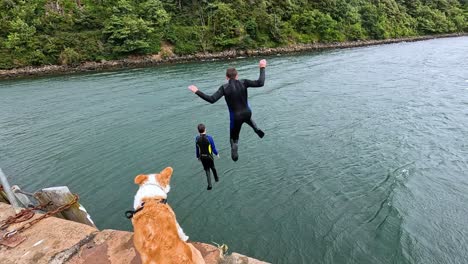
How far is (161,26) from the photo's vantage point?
55906 mm

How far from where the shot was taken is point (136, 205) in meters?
4.69

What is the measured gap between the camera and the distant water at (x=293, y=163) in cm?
814

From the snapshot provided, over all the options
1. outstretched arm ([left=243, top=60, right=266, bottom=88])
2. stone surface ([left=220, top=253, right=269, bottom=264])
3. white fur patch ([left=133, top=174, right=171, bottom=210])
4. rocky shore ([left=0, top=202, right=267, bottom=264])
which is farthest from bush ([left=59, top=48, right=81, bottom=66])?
stone surface ([left=220, top=253, right=269, bottom=264])

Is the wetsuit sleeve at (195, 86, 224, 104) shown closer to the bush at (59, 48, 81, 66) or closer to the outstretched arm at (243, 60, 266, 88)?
the outstretched arm at (243, 60, 266, 88)

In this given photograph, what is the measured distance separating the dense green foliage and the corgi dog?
4966 cm

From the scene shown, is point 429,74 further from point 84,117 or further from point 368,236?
point 84,117

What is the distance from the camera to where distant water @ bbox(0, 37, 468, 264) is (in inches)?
320

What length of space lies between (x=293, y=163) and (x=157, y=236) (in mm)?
8904

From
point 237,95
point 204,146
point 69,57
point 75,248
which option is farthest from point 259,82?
point 69,57

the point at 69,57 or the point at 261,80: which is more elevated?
the point at 69,57

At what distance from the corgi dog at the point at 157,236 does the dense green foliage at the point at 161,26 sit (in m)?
49.7

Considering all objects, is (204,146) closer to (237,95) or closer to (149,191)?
(237,95)

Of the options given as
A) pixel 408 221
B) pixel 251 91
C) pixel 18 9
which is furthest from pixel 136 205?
pixel 18 9

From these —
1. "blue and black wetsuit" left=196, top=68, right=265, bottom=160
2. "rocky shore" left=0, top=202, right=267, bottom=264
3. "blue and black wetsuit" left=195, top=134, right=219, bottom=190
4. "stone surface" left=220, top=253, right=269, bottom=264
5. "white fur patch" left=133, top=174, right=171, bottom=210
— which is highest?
→ "blue and black wetsuit" left=196, top=68, right=265, bottom=160
